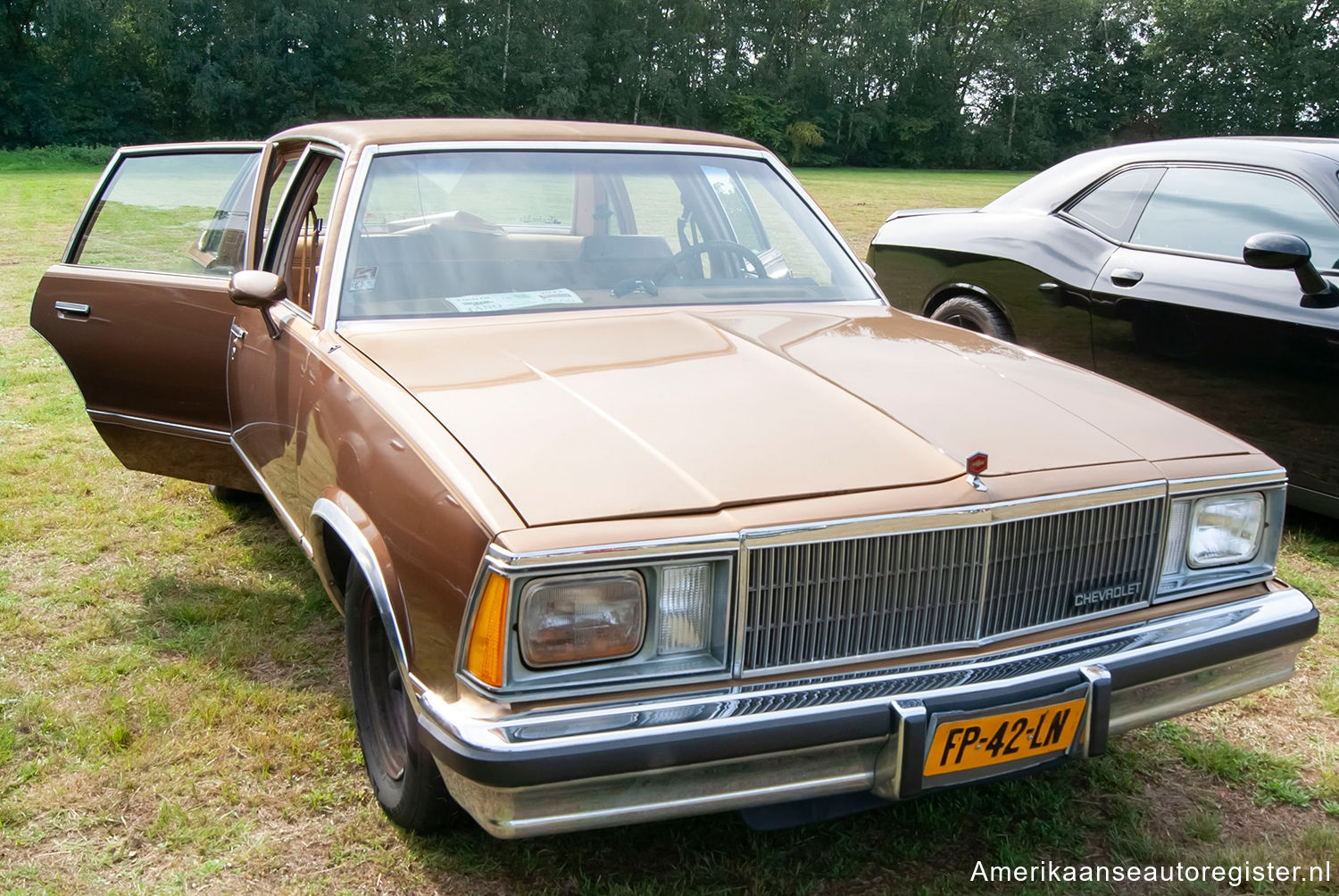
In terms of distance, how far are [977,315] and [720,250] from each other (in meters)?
2.53

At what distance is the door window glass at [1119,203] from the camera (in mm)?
5082

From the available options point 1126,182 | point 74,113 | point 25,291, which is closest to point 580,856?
point 1126,182

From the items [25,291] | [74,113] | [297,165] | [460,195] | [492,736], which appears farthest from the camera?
[74,113]

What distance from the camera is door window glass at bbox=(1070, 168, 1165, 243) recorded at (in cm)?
508

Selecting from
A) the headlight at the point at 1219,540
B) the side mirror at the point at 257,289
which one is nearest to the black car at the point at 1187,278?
the headlight at the point at 1219,540

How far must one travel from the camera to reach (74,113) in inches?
1350

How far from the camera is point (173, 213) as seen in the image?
13.5 feet

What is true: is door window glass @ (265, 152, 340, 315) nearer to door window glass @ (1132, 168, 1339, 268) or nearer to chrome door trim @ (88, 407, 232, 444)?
chrome door trim @ (88, 407, 232, 444)

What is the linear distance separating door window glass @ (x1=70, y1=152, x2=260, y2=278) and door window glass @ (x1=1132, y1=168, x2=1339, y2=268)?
3.84 metres

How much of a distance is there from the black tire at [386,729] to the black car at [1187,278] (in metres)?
3.52

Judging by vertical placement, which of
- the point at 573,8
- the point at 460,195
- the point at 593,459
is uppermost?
Result: the point at 573,8

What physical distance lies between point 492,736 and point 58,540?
330 centimetres

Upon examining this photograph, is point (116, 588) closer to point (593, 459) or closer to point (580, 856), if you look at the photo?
point (580, 856)

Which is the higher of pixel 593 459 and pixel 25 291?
pixel 593 459
